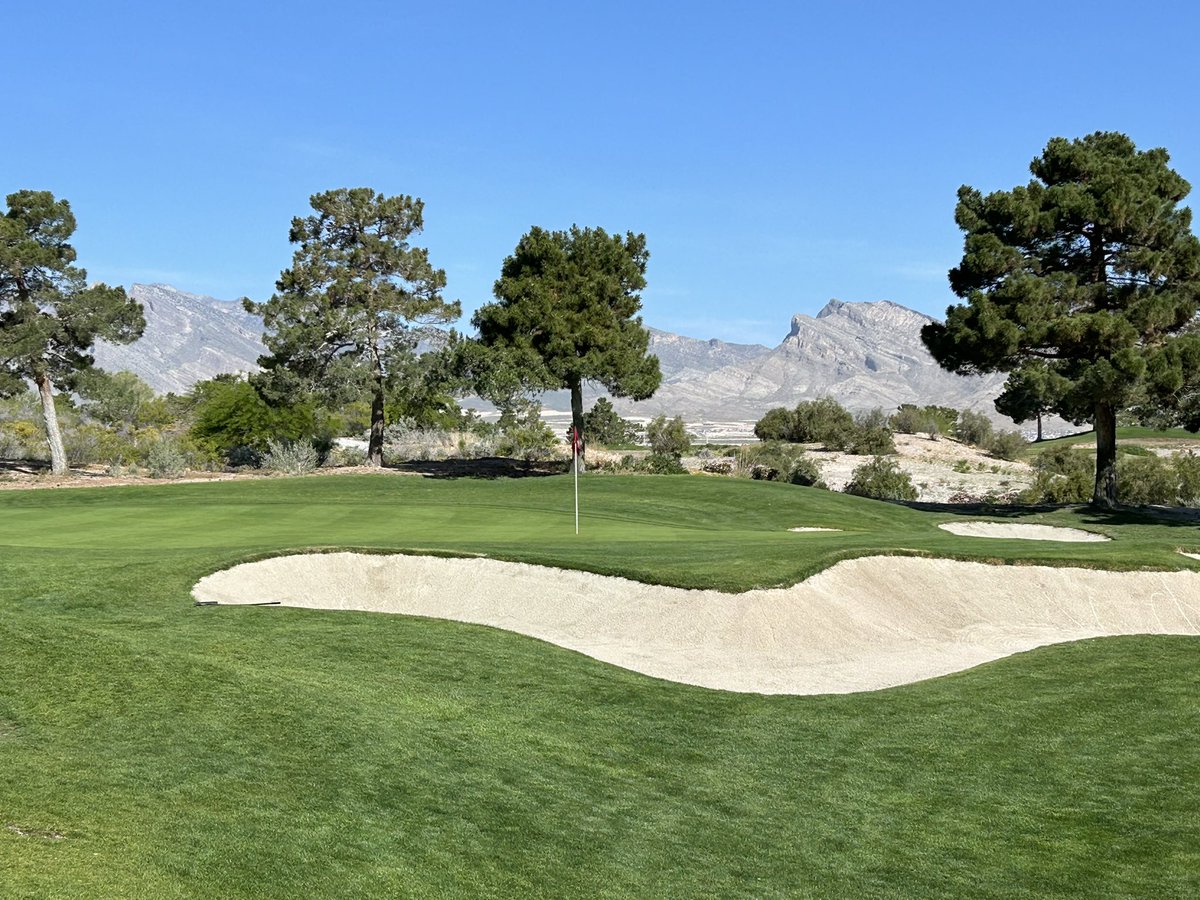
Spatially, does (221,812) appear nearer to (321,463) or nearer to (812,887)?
(812,887)

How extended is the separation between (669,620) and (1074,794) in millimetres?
8449

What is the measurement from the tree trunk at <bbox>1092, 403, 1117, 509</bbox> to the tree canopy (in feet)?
0.16

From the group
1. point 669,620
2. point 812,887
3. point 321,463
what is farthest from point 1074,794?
point 321,463

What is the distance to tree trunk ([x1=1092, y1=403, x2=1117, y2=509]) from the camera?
120 ft

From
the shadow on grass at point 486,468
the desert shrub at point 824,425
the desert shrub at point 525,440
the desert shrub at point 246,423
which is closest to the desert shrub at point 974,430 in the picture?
the desert shrub at point 824,425

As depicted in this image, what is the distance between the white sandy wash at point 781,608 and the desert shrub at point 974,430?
226 feet

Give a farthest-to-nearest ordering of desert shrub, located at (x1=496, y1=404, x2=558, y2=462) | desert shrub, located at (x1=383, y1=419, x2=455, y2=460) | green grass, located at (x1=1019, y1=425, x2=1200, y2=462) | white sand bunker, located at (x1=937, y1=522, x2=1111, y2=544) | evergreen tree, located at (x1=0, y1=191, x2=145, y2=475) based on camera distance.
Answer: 1. green grass, located at (x1=1019, y1=425, x2=1200, y2=462)
2. desert shrub, located at (x1=383, y1=419, x2=455, y2=460)
3. desert shrub, located at (x1=496, y1=404, x2=558, y2=462)
4. evergreen tree, located at (x1=0, y1=191, x2=145, y2=475)
5. white sand bunker, located at (x1=937, y1=522, x2=1111, y2=544)

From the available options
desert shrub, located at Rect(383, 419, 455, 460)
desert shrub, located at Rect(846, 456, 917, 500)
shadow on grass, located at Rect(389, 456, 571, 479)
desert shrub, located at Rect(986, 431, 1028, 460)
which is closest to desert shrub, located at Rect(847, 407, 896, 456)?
desert shrub, located at Rect(986, 431, 1028, 460)

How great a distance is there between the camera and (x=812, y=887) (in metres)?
7.45

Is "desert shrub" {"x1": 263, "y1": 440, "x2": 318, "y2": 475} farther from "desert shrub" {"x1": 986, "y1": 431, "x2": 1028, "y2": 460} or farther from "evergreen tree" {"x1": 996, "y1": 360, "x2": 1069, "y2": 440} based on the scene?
"desert shrub" {"x1": 986, "y1": 431, "x2": 1028, "y2": 460}

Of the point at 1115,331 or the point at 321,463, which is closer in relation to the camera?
the point at 1115,331

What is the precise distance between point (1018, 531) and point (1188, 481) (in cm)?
2494

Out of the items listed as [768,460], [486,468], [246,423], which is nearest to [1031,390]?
[486,468]

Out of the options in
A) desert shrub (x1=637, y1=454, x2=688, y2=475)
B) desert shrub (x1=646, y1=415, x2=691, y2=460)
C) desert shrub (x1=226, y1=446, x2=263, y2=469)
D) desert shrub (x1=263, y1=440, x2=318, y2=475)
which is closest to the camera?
desert shrub (x1=263, y1=440, x2=318, y2=475)
